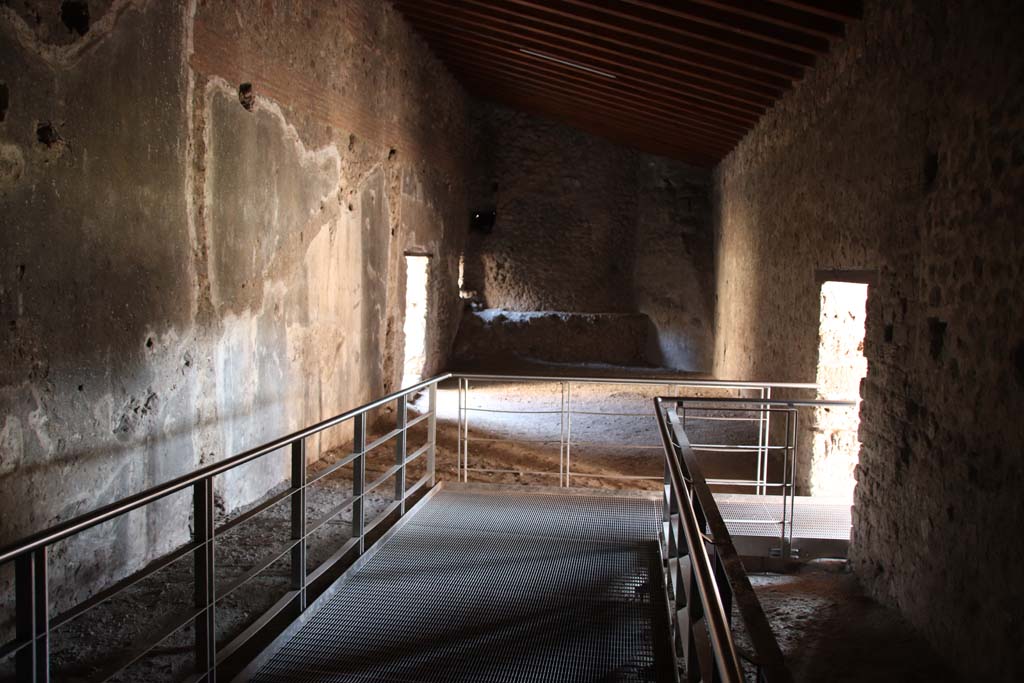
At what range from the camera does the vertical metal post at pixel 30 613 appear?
70.7 inches

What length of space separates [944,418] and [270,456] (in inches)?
166

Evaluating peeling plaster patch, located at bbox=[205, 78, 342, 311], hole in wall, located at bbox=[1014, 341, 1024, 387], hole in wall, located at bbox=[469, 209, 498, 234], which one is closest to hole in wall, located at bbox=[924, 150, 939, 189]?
hole in wall, located at bbox=[1014, 341, 1024, 387]

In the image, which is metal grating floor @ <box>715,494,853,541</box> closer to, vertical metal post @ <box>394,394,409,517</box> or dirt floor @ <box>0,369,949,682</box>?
dirt floor @ <box>0,369,949,682</box>

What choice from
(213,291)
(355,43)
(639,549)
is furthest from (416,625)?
(355,43)

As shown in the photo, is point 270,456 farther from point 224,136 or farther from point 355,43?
point 355,43

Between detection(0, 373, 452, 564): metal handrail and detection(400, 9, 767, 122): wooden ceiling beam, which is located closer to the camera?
detection(0, 373, 452, 564): metal handrail

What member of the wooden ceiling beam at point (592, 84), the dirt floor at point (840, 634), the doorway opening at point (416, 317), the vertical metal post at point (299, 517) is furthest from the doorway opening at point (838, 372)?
the doorway opening at point (416, 317)

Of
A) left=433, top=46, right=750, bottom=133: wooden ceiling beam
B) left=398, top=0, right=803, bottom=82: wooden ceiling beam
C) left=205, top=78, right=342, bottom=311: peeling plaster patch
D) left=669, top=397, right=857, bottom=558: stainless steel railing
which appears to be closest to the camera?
→ left=669, top=397, right=857, bottom=558: stainless steel railing

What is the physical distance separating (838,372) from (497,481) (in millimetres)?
2742

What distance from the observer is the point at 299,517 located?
315cm

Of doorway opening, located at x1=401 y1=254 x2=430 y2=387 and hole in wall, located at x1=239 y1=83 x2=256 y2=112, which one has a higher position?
hole in wall, located at x1=239 y1=83 x2=256 y2=112

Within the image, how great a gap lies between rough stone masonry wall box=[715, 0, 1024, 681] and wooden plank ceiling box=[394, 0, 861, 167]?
0.48 metres

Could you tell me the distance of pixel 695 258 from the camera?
12.7 metres

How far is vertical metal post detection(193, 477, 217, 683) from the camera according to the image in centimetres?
250
